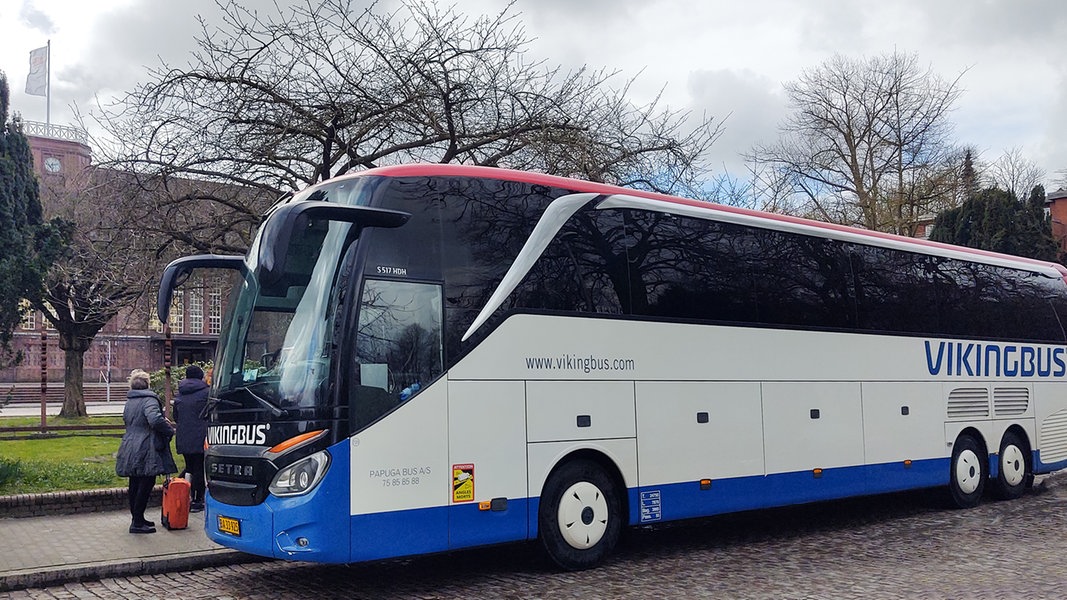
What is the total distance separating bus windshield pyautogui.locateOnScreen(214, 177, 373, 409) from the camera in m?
7.97

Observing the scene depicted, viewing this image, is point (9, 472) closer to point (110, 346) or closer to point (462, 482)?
point (462, 482)

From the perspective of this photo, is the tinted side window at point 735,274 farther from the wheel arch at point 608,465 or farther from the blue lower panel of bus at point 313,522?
the blue lower panel of bus at point 313,522

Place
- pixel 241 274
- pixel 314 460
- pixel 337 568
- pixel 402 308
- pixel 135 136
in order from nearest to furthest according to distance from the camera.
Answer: pixel 314 460, pixel 402 308, pixel 241 274, pixel 337 568, pixel 135 136

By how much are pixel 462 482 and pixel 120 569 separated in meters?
3.51

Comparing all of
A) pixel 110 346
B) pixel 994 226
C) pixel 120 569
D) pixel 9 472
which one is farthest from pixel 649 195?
pixel 110 346

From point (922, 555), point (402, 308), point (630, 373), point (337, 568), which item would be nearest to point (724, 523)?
point (922, 555)

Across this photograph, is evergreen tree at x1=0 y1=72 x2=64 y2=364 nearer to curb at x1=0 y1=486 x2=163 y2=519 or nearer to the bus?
curb at x1=0 y1=486 x2=163 y2=519

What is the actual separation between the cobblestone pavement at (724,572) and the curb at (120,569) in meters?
0.11

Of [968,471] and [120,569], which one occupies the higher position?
[968,471]

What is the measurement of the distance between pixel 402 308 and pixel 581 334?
77.9 inches

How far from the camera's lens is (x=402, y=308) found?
8312 mm

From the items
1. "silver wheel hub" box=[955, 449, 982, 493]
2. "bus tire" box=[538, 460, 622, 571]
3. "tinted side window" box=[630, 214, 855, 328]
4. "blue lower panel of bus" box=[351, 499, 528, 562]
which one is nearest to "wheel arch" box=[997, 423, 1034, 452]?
"silver wheel hub" box=[955, 449, 982, 493]

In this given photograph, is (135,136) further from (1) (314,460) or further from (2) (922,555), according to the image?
(2) (922,555)

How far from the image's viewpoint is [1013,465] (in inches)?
585
